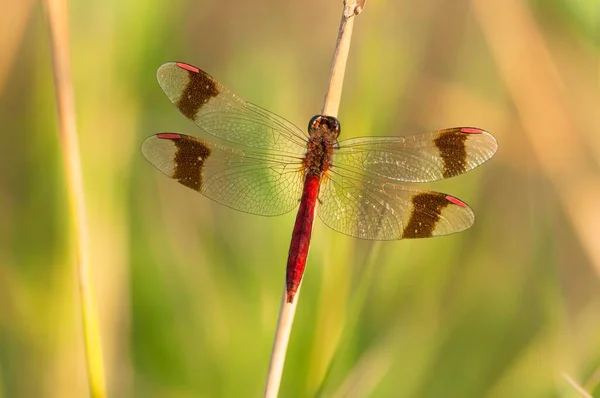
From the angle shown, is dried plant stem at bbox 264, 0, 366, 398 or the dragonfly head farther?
the dragonfly head

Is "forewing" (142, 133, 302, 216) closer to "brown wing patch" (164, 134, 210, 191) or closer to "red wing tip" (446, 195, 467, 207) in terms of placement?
"brown wing patch" (164, 134, 210, 191)

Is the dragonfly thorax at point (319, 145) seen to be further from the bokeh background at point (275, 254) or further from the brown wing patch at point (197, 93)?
the brown wing patch at point (197, 93)

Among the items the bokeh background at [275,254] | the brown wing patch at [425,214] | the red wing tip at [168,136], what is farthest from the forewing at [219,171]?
the brown wing patch at [425,214]

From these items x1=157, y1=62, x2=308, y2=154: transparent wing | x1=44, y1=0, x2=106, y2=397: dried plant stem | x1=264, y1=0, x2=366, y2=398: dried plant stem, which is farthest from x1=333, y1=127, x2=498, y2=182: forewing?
x1=44, y1=0, x2=106, y2=397: dried plant stem

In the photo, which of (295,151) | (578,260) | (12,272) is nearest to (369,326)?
(295,151)

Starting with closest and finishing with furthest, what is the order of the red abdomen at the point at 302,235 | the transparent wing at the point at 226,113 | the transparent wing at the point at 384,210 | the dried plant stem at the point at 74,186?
the dried plant stem at the point at 74,186 < the red abdomen at the point at 302,235 < the transparent wing at the point at 384,210 < the transparent wing at the point at 226,113

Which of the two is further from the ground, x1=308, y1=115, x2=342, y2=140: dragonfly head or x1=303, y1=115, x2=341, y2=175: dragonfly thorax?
x1=308, y1=115, x2=342, y2=140: dragonfly head

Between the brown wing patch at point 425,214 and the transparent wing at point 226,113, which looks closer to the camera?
the brown wing patch at point 425,214

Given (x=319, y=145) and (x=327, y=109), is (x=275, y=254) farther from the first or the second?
(x=327, y=109)
